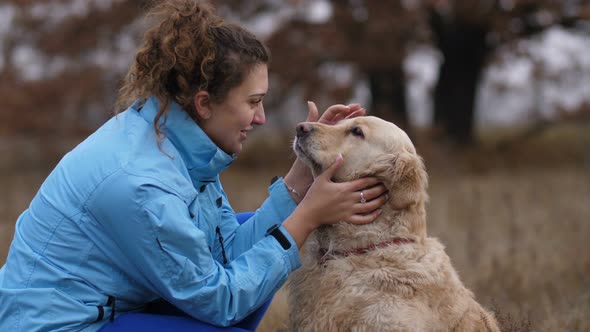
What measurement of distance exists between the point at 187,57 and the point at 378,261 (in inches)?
42.4

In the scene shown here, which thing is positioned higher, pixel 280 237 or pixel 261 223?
pixel 280 237

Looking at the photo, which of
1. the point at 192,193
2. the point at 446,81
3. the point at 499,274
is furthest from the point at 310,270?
the point at 446,81

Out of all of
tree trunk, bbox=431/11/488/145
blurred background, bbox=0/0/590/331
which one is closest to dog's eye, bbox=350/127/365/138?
blurred background, bbox=0/0/590/331

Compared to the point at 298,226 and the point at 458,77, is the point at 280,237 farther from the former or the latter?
the point at 458,77

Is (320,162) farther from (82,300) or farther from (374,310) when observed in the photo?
(82,300)

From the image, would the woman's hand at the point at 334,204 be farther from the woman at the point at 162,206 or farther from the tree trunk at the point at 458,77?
the tree trunk at the point at 458,77

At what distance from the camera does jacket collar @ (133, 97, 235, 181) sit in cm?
248

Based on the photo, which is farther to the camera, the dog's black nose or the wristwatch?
the dog's black nose

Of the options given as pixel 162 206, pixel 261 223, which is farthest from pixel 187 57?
pixel 261 223

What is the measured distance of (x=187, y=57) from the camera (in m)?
2.44

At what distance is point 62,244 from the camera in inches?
91.0

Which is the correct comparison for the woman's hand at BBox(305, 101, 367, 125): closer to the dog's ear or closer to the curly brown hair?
the dog's ear

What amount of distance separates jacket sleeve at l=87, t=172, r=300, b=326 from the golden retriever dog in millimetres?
347

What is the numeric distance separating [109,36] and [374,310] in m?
9.58
